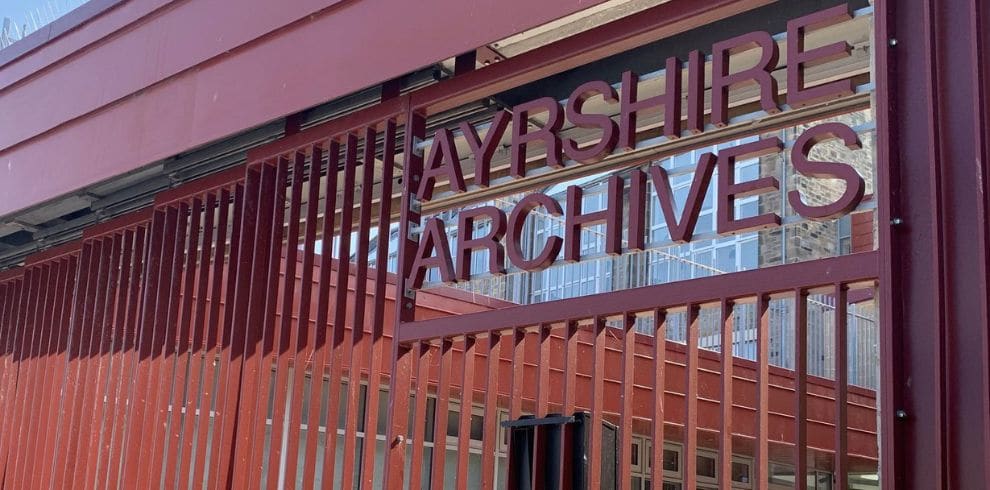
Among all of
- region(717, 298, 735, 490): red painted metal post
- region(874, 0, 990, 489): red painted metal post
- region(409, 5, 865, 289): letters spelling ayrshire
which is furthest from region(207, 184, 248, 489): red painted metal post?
region(874, 0, 990, 489): red painted metal post

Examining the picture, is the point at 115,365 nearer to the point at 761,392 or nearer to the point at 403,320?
the point at 403,320

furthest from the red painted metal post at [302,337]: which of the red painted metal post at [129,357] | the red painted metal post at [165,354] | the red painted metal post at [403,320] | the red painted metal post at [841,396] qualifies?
the red painted metal post at [841,396]

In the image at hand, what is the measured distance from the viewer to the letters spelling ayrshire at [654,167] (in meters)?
3.62

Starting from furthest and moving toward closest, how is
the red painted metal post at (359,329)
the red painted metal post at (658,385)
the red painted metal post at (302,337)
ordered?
the red painted metal post at (302,337), the red painted metal post at (359,329), the red painted metal post at (658,385)

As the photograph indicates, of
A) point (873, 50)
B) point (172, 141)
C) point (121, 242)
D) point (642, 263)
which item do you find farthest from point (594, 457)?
point (642, 263)

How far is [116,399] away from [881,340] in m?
4.41

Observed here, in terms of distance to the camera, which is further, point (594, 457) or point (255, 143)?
point (255, 143)

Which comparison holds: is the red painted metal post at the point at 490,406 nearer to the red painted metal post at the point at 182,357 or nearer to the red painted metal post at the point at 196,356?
the red painted metal post at the point at 196,356

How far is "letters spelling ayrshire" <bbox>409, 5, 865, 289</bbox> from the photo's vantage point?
362 centimetres

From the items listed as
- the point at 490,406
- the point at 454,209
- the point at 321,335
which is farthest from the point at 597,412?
the point at 454,209

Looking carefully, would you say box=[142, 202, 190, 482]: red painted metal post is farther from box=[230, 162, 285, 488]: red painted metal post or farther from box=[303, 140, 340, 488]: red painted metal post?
box=[303, 140, 340, 488]: red painted metal post

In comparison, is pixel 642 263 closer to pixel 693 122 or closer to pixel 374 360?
pixel 374 360

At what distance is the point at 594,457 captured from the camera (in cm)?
403

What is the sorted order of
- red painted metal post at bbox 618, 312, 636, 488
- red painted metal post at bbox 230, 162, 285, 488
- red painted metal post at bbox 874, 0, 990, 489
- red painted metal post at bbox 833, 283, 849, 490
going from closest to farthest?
1. red painted metal post at bbox 874, 0, 990, 489
2. red painted metal post at bbox 833, 283, 849, 490
3. red painted metal post at bbox 618, 312, 636, 488
4. red painted metal post at bbox 230, 162, 285, 488
